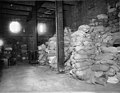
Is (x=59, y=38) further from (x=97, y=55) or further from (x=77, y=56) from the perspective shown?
(x=97, y=55)

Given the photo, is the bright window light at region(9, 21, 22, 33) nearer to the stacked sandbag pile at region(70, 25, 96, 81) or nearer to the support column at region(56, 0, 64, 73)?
the support column at region(56, 0, 64, 73)

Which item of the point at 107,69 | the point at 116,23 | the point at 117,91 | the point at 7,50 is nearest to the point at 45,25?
the point at 7,50

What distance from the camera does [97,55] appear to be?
5.44 meters

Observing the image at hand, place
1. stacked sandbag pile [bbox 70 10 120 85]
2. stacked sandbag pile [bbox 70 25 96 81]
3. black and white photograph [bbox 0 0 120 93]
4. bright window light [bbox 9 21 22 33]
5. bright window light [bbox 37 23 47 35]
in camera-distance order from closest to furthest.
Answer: black and white photograph [bbox 0 0 120 93] → stacked sandbag pile [bbox 70 10 120 85] → stacked sandbag pile [bbox 70 25 96 81] → bright window light [bbox 9 21 22 33] → bright window light [bbox 37 23 47 35]

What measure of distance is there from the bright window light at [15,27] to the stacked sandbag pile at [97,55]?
824 cm

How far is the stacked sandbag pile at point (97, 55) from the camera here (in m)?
→ 4.63

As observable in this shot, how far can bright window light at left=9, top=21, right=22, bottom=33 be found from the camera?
12.1 m

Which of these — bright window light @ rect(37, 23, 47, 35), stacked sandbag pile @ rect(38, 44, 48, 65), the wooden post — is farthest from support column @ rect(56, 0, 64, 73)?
bright window light @ rect(37, 23, 47, 35)

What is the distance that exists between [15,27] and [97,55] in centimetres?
986

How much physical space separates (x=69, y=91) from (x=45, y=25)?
11.0 metres

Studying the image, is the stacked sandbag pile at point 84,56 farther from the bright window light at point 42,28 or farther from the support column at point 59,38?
the bright window light at point 42,28

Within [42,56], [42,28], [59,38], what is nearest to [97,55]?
[59,38]

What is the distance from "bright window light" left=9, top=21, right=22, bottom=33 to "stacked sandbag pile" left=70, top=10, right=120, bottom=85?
824 centimetres

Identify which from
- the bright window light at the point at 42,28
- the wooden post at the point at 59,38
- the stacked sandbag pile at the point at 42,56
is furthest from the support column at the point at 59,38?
the bright window light at the point at 42,28
